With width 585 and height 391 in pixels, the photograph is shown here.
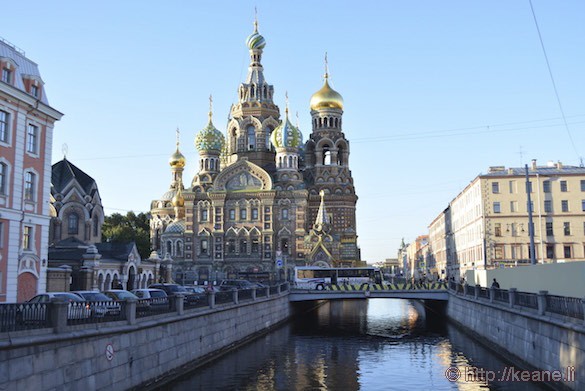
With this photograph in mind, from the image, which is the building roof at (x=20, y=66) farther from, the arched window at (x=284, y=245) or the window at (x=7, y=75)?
the arched window at (x=284, y=245)

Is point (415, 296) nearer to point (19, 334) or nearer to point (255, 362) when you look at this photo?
point (255, 362)

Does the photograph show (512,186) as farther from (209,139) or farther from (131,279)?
(209,139)

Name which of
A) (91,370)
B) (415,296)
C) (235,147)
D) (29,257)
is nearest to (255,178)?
(235,147)

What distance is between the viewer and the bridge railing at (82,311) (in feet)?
52.8

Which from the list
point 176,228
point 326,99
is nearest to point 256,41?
point 326,99

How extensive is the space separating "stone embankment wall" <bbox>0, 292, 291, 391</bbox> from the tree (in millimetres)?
63893

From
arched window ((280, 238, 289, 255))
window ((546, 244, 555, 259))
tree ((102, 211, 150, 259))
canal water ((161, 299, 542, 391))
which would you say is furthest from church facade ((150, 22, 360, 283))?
canal water ((161, 299, 542, 391))

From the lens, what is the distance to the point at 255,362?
30.3 metres

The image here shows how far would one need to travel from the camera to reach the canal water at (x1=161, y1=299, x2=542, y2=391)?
25078 millimetres

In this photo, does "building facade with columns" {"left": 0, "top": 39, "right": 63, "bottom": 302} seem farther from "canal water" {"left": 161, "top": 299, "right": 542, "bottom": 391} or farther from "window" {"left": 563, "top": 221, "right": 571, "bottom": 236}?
"window" {"left": 563, "top": 221, "right": 571, "bottom": 236}

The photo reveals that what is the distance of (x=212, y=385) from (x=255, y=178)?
60219mm

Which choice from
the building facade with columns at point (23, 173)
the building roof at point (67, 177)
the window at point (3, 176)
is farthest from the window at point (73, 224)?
the window at point (3, 176)

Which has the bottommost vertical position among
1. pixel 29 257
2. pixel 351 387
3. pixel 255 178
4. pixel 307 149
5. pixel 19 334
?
pixel 351 387

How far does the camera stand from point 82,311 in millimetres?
19031
